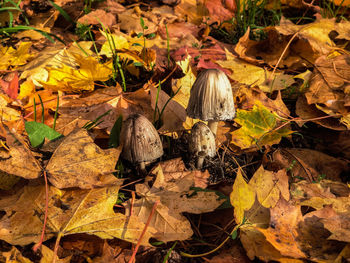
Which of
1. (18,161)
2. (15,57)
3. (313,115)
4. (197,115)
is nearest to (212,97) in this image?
(197,115)

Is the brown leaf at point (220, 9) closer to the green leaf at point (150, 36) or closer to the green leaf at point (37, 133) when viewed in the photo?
the green leaf at point (150, 36)

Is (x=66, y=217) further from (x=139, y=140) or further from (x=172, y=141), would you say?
(x=172, y=141)

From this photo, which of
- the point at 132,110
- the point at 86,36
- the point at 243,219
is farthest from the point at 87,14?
the point at 243,219

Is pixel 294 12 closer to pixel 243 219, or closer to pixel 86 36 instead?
pixel 86 36

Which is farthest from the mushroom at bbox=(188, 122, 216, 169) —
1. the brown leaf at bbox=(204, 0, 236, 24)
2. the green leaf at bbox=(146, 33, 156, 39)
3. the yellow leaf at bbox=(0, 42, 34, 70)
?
the brown leaf at bbox=(204, 0, 236, 24)

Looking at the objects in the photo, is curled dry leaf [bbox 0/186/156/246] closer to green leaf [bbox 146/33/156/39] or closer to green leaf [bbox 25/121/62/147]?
green leaf [bbox 25/121/62/147]

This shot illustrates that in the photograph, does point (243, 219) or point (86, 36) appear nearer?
point (243, 219)

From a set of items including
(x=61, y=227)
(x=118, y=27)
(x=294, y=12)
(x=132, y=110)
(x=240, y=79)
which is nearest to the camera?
(x=61, y=227)

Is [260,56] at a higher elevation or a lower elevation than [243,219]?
higher
